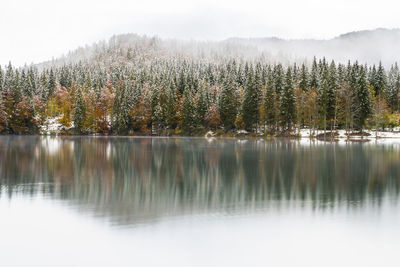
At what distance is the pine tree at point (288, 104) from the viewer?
8619cm

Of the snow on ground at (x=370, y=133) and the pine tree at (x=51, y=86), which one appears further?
the pine tree at (x=51, y=86)

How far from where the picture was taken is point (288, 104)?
8669 centimetres

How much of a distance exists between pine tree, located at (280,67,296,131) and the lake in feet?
200

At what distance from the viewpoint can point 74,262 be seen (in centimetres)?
1031

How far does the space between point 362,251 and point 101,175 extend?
58.7 feet

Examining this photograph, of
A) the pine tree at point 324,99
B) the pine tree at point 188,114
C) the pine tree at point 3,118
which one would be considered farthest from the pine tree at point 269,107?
the pine tree at point 3,118

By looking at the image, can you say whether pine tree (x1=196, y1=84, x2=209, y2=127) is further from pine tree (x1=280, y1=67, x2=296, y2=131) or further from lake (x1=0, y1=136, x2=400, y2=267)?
lake (x1=0, y1=136, x2=400, y2=267)

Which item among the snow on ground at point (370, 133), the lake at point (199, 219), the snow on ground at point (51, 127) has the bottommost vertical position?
the lake at point (199, 219)

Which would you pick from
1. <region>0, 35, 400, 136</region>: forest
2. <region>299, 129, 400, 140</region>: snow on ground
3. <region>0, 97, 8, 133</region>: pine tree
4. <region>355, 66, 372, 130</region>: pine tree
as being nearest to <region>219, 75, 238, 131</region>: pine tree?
<region>0, 35, 400, 136</region>: forest

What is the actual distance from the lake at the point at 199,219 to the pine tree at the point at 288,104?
200 feet

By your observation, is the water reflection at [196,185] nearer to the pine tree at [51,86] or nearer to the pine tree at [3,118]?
the pine tree at [3,118]

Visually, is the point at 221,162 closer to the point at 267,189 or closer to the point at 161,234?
the point at 267,189

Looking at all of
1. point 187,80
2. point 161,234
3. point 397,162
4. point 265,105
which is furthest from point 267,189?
point 187,80

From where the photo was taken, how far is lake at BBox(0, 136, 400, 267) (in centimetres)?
1075
